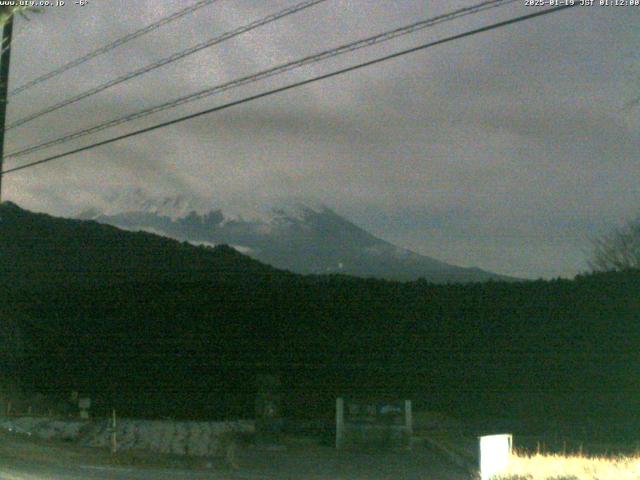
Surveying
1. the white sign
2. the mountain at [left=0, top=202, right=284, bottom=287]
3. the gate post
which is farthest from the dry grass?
the mountain at [left=0, top=202, right=284, bottom=287]

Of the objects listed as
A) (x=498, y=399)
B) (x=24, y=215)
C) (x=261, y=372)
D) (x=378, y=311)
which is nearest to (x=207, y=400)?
(x=261, y=372)

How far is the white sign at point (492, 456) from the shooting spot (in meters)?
11.9

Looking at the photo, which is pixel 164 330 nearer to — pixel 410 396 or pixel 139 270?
pixel 139 270

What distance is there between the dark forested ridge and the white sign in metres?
10.9

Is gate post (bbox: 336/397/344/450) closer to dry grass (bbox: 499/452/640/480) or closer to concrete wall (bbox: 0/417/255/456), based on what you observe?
concrete wall (bbox: 0/417/255/456)

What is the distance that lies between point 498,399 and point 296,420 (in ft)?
20.8

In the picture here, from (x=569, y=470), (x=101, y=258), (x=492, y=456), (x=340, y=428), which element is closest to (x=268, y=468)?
(x=340, y=428)

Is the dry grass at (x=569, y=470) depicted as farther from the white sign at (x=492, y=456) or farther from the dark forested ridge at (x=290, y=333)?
the dark forested ridge at (x=290, y=333)

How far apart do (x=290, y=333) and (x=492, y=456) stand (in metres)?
15.5

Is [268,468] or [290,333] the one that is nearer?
[268,468]

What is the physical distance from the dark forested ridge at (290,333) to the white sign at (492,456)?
35.9 feet

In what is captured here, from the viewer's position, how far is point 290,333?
2733 cm

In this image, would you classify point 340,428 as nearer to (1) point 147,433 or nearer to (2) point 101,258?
(1) point 147,433

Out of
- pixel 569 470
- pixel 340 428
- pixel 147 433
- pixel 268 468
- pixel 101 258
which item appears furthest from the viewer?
pixel 101 258
